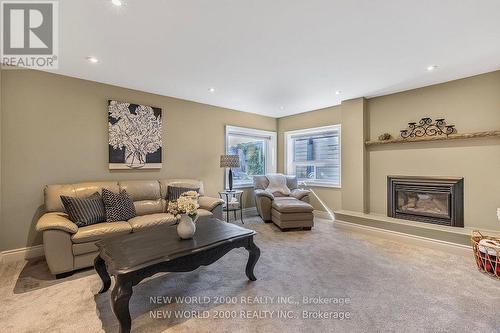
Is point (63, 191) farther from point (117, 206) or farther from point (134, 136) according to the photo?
point (134, 136)

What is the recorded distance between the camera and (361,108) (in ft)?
14.5

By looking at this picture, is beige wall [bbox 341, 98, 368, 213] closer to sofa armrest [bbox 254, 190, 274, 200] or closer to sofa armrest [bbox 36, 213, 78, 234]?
sofa armrest [bbox 254, 190, 274, 200]

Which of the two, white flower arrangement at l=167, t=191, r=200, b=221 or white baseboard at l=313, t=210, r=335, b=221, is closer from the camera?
white flower arrangement at l=167, t=191, r=200, b=221

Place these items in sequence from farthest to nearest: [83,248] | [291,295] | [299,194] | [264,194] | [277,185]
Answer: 1. [277,185]
2. [299,194]
3. [264,194]
4. [83,248]
5. [291,295]

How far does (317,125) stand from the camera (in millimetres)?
5375

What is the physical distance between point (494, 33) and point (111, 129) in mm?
4888

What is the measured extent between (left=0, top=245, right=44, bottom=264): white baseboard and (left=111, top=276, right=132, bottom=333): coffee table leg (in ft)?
7.89

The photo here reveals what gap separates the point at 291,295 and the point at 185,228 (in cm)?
119

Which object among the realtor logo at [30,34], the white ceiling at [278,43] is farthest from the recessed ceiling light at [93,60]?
the realtor logo at [30,34]

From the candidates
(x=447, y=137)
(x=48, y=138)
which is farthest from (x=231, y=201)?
(x=447, y=137)

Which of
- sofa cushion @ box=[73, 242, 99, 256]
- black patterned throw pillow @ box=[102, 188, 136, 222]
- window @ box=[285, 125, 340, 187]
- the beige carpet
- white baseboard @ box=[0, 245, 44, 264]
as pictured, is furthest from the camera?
window @ box=[285, 125, 340, 187]

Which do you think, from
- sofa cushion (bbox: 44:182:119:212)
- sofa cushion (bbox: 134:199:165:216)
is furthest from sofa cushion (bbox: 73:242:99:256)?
sofa cushion (bbox: 134:199:165:216)

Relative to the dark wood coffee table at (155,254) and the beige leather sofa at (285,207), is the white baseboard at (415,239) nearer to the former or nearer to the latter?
the beige leather sofa at (285,207)

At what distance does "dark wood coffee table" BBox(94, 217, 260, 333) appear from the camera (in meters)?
1.61
